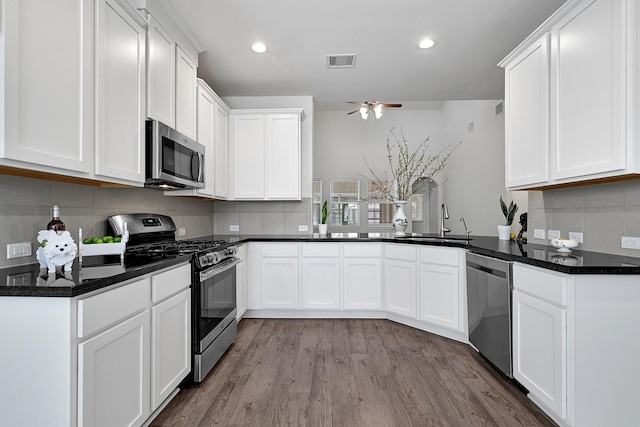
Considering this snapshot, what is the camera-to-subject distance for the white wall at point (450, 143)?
18.4ft

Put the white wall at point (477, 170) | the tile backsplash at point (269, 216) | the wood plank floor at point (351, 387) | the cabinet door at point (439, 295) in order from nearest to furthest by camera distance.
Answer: the wood plank floor at point (351, 387) < the cabinet door at point (439, 295) < the tile backsplash at point (269, 216) < the white wall at point (477, 170)

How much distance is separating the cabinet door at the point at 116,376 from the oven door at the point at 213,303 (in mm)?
571

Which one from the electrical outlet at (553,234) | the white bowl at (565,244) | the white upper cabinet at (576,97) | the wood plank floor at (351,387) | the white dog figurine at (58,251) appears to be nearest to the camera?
the white dog figurine at (58,251)

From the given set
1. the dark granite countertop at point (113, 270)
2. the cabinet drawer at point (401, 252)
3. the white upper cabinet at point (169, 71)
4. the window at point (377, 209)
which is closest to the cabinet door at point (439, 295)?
the cabinet drawer at point (401, 252)

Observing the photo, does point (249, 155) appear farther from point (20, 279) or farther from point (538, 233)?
point (538, 233)

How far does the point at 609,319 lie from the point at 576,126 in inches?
44.7

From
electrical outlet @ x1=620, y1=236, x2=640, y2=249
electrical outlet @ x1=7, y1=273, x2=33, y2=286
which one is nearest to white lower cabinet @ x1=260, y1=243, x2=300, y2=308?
electrical outlet @ x1=7, y1=273, x2=33, y2=286

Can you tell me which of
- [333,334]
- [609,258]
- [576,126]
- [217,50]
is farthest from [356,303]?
[217,50]

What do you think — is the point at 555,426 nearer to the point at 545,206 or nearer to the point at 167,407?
the point at 545,206

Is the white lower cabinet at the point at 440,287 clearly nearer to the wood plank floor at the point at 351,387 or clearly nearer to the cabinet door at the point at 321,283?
the wood plank floor at the point at 351,387

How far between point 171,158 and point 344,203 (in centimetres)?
637

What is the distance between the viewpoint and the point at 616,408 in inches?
66.8

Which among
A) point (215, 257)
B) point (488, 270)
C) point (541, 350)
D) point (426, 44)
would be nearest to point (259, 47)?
point (426, 44)

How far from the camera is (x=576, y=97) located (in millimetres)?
2072
